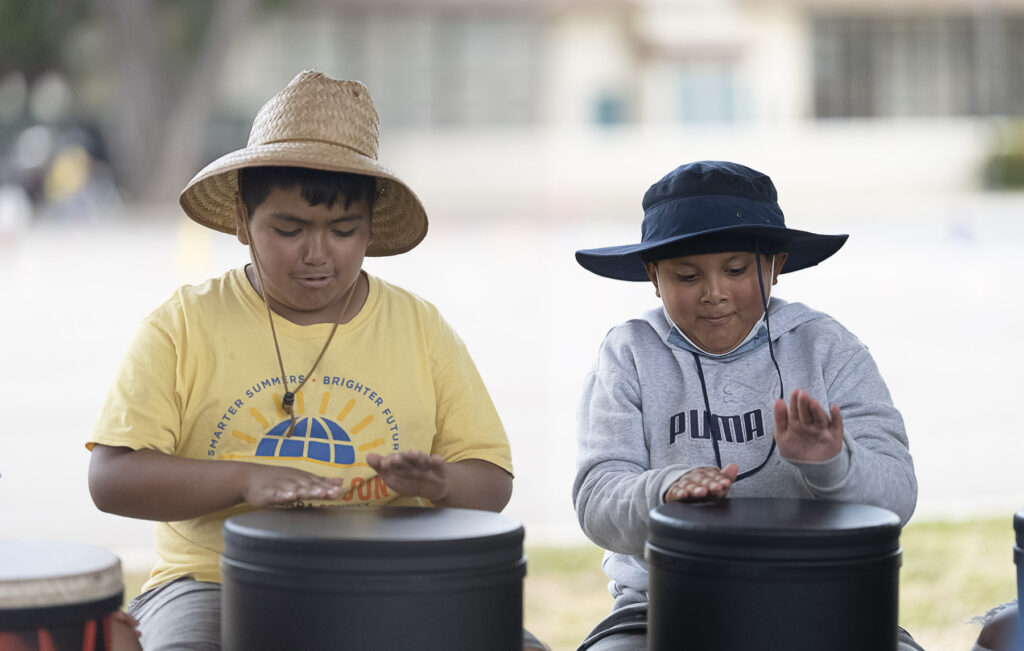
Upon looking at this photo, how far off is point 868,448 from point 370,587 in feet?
3.57

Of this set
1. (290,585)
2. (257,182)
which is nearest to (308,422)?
(257,182)

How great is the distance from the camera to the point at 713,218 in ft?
8.67

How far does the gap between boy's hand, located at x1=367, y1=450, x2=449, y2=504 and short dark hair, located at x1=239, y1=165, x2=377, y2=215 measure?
557mm

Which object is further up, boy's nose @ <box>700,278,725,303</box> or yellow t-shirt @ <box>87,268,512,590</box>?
boy's nose @ <box>700,278,725,303</box>

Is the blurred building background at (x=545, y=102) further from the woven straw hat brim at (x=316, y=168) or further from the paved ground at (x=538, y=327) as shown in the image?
the woven straw hat brim at (x=316, y=168)

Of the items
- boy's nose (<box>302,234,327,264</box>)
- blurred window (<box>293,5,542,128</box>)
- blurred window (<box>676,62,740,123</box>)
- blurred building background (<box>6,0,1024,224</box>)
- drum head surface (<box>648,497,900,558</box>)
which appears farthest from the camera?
blurred window (<box>293,5,542,128</box>)

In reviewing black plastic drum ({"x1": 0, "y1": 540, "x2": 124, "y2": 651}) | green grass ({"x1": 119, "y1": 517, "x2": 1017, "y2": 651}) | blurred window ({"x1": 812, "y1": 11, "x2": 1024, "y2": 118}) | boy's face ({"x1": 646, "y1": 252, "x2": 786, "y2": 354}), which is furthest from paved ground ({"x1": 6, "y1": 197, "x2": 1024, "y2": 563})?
blurred window ({"x1": 812, "y1": 11, "x2": 1024, "y2": 118})

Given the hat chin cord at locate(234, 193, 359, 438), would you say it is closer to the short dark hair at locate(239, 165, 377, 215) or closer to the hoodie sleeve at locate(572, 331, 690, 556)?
the short dark hair at locate(239, 165, 377, 215)

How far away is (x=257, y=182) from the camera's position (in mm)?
2627

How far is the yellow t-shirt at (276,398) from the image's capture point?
253 centimetres

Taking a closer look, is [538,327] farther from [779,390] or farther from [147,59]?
[147,59]

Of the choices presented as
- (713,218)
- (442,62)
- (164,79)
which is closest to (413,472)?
(713,218)

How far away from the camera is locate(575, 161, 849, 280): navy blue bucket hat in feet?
8.64

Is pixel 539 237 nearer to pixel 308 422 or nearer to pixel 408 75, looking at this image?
pixel 408 75
